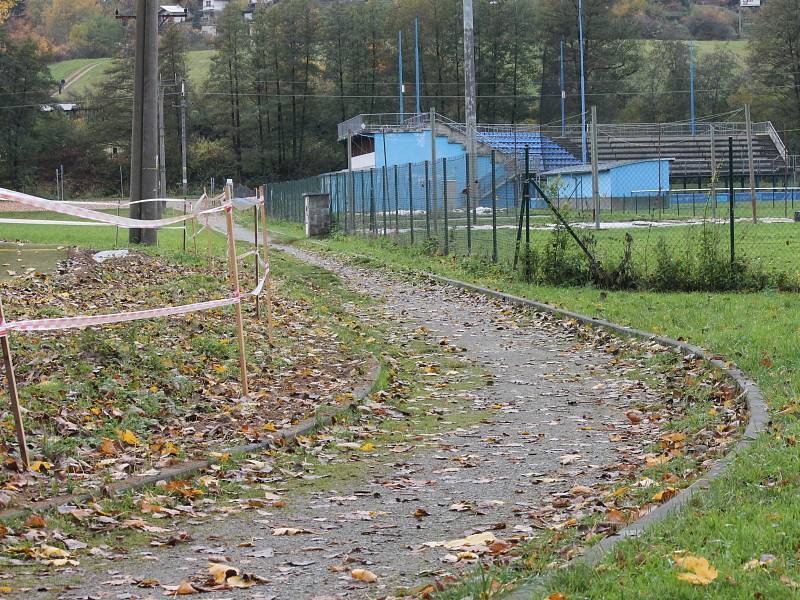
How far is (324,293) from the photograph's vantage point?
62.8 feet

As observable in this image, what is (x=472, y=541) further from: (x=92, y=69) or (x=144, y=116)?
(x=92, y=69)

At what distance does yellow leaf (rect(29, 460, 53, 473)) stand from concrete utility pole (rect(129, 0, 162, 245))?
55.1ft

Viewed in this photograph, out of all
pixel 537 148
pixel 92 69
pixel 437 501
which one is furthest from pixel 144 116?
pixel 92 69

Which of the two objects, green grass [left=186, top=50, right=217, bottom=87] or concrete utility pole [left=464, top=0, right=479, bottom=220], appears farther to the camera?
green grass [left=186, top=50, right=217, bottom=87]

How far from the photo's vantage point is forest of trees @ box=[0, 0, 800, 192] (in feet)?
299

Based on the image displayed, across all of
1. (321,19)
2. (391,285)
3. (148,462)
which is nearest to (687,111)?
(321,19)

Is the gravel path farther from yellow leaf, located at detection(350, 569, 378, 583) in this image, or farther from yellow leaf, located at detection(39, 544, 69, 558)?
yellow leaf, located at detection(39, 544, 69, 558)

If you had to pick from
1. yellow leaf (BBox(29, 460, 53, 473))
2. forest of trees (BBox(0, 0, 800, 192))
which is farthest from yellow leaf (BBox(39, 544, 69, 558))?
forest of trees (BBox(0, 0, 800, 192))

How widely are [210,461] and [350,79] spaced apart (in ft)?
310

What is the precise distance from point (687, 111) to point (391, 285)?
74.1 m

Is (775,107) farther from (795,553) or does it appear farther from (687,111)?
(795,553)

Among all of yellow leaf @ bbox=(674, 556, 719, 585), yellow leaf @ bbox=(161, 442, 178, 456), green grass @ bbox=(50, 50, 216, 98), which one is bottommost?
yellow leaf @ bbox=(161, 442, 178, 456)

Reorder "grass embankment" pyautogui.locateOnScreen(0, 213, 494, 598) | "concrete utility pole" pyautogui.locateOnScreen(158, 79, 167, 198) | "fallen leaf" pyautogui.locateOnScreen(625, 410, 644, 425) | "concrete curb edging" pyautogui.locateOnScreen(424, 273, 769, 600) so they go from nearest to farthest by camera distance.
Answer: "concrete curb edging" pyautogui.locateOnScreen(424, 273, 769, 600) → "grass embankment" pyautogui.locateOnScreen(0, 213, 494, 598) → "fallen leaf" pyautogui.locateOnScreen(625, 410, 644, 425) → "concrete utility pole" pyautogui.locateOnScreen(158, 79, 167, 198)

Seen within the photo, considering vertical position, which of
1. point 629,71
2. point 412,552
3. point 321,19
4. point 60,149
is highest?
point 321,19
